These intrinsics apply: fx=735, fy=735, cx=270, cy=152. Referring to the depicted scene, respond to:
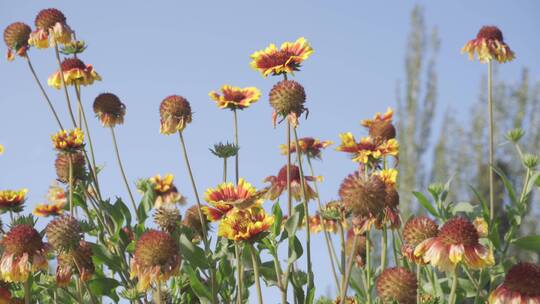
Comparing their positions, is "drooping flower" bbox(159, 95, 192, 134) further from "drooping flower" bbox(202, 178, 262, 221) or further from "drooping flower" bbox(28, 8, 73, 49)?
"drooping flower" bbox(28, 8, 73, 49)

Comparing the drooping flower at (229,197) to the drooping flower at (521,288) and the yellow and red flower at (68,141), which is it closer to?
the yellow and red flower at (68,141)

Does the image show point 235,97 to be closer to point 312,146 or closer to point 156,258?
point 312,146

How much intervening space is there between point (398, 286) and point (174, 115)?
928mm

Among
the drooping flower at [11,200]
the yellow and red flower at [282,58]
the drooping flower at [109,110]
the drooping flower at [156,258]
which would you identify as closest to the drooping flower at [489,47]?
the yellow and red flower at [282,58]

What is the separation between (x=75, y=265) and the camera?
7.29 feet

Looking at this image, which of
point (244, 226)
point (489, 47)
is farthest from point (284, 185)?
point (489, 47)

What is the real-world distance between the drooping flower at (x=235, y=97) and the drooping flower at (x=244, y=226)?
0.62 metres

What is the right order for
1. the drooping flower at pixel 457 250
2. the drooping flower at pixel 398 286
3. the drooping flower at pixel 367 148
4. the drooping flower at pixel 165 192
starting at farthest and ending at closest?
the drooping flower at pixel 165 192 < the drooping flower at pixel 367 148 < the drooping flower at pixel 398 286 < the drooping flower at pixel 457 250

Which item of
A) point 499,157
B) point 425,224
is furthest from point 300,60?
point 499,157

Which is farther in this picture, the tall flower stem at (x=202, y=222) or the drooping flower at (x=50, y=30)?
the drooping flower at (x=50, y=30)

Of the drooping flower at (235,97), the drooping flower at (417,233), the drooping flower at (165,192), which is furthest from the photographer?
the drooping flower at (165,192)

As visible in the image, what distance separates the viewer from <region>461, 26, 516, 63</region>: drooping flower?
10.1ft


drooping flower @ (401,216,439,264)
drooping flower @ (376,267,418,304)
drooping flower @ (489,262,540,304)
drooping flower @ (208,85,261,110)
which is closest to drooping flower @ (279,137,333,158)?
drooping flower @ (208,85,261,110)

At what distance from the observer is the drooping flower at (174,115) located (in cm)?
242
